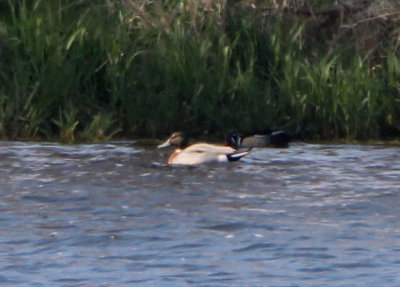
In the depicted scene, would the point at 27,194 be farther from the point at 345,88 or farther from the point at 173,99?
the point at 345,88

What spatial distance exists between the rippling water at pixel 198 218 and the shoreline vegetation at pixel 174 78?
0.76 metres

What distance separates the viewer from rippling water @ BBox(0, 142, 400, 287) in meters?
6.75

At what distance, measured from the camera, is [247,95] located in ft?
42.0

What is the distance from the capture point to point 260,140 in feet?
40.3

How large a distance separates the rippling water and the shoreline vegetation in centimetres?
76

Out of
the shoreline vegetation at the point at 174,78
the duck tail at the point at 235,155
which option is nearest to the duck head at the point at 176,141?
the shoreline vegetation at the point at 174,78

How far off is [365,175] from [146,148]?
2.75 metres

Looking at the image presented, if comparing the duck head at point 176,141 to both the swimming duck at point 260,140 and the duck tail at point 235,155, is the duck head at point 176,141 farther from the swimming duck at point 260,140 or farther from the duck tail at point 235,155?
the duck tail at point 235,155

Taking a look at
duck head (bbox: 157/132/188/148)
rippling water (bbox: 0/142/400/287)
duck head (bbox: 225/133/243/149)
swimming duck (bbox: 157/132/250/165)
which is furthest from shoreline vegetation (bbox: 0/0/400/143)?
swimming duck (bbox: 157/132/250/165)

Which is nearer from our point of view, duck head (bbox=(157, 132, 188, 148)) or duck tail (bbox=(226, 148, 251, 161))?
duck tail (bbox=(226, 148, 251, 161))

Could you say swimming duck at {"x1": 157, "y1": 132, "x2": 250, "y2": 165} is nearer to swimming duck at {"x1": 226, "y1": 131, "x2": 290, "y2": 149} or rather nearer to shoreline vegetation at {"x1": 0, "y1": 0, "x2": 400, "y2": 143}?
swimming duck at {"x1": 226, "y1": 131, "x2": 290, "y2": 149}

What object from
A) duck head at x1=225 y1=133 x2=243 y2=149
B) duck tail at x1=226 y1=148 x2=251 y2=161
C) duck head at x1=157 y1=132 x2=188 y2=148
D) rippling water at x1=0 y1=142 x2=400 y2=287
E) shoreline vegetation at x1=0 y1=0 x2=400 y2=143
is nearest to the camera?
rippling water at x1=0 y1=142 x2=400 y2=287

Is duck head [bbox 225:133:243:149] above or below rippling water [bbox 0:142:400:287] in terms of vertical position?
above

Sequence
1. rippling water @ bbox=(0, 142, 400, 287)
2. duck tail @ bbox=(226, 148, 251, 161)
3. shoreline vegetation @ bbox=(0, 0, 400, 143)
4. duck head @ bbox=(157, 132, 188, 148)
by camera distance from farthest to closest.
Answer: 1. shoreline vegetation @ bbox=(0, 0, 400, 143)
2. duck head @ bbox=(157, 132, 188, 148)
3. duck tail @ bbox=(226, 148, 251, 161)
4. rippling water @ bbox=(0, 142, 400, 287)
